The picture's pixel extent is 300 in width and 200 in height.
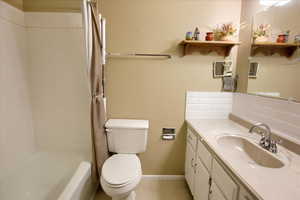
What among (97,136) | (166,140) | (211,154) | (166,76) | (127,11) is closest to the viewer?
(211,154)

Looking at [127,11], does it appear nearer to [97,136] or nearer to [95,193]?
[97,136]

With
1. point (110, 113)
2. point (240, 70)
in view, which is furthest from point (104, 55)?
point (240, 70)

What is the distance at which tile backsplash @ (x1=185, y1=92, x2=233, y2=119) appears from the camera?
1.86 meters

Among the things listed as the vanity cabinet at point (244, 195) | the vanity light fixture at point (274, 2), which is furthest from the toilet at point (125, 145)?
the vanity light fixture at point (274, 2)

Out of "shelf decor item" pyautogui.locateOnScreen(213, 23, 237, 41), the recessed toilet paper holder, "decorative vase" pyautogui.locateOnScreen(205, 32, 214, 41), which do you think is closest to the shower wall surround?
the recessed toilet paper holder

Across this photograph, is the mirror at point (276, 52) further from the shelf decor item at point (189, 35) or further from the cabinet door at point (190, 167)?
the cabinet door at point (190, 167)

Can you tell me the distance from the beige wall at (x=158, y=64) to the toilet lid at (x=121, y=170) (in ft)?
1.46

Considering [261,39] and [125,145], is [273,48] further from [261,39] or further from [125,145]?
[125,145]

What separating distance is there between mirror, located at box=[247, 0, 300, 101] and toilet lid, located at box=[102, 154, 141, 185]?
1.39 m

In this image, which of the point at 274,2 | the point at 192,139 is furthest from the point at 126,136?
the point at 274,2

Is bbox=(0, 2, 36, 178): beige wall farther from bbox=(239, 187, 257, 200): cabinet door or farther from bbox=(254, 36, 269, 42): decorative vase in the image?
bbox=(254, 36, 269, 42): decorative vase

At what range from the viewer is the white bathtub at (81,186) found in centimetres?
117

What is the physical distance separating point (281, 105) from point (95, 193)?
6.63ft

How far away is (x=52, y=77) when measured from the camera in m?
1.77
